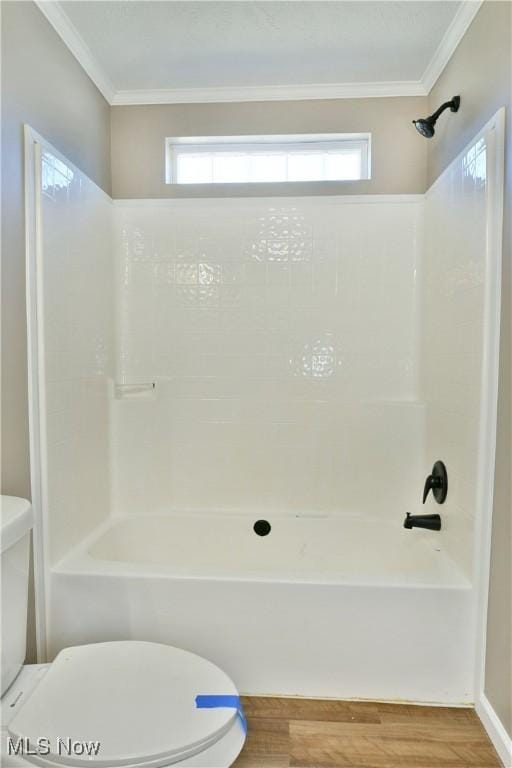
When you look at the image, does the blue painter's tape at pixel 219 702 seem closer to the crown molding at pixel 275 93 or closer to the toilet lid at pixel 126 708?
the toilet lid at pixel 126 708

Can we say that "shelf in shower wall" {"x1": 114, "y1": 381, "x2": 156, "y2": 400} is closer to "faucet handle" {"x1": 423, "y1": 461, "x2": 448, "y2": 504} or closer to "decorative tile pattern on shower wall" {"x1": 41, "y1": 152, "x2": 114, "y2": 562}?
"decorative tile pattern on shower wall" {"x1": 41, "y1": 152, "x2": 114, "y2": 562}

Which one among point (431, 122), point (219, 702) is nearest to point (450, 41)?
point (431, 122)

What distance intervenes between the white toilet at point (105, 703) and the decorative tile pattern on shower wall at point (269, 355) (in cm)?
106

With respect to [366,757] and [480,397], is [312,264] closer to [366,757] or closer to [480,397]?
[480,397]

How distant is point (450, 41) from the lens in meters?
1.79

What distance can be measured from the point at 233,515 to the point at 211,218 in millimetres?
1480

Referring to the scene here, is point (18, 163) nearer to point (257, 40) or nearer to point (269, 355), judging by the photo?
point (257, 40)

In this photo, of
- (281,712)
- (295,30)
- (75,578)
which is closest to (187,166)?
(295,30)

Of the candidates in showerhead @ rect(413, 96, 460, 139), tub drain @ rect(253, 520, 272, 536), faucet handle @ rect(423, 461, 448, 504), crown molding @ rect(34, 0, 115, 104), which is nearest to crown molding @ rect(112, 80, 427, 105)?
crown molding @ rect(34, 0, 115, 104)

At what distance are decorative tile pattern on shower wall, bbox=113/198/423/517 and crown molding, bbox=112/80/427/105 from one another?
481mm

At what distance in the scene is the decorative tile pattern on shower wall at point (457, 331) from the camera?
1.56 metres

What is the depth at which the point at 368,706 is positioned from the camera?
5.08 ft

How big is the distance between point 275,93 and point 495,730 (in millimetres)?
2625

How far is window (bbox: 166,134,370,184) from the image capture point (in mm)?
2264
